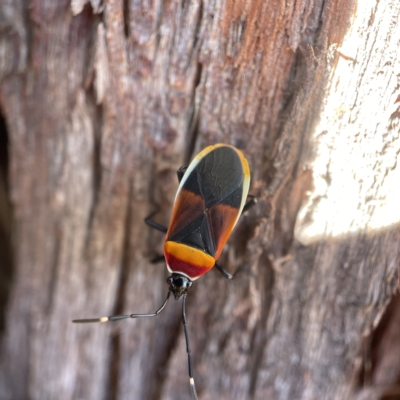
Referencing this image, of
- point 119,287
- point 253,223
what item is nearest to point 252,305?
point 253,223

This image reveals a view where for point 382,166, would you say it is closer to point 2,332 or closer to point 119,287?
point 119,287

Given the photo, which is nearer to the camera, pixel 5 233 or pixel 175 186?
pixel 175 186

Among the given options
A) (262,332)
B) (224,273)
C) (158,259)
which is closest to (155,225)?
(158,259)

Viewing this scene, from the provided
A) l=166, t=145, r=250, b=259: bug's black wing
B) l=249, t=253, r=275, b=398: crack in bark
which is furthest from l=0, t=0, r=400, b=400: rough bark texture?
l=166, t=145, r=250, b=259: bug's black wing

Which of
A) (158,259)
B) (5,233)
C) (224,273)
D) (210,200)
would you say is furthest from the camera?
(5,233)

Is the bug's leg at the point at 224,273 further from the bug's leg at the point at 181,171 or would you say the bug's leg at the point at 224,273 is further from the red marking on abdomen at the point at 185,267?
the bug's leg at the point at 181,171

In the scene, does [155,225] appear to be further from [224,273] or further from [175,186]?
[224,273]
